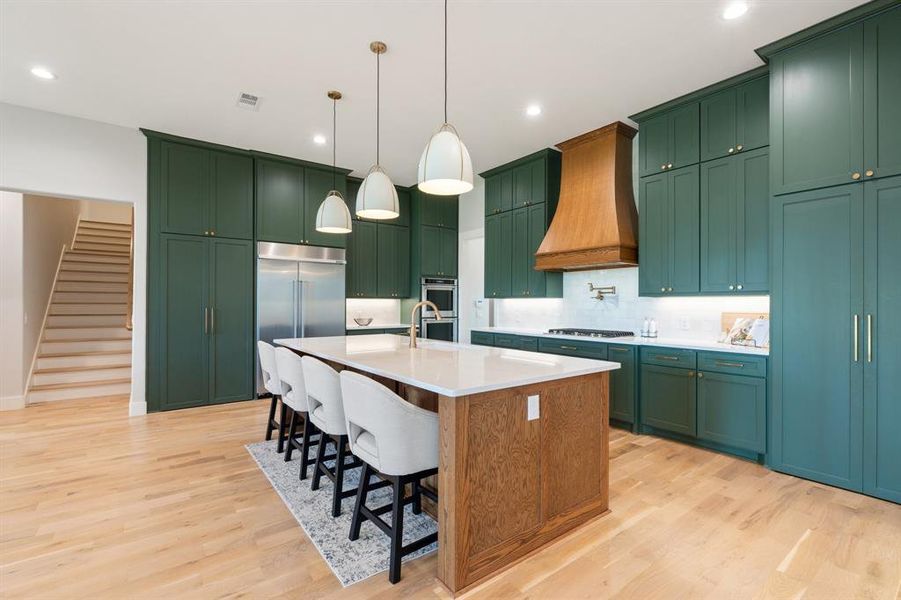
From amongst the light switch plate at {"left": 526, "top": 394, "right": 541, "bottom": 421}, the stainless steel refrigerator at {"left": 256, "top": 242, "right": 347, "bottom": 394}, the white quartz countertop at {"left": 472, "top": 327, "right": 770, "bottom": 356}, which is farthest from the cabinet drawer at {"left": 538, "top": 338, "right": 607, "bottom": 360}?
the stainless steel refrigerator at {"left": 256, "top": 242, "right": 347, "bottom": 394}

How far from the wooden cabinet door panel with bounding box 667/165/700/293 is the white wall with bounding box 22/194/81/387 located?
23.7 ft

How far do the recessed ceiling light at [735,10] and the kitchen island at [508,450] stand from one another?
7.83 ft

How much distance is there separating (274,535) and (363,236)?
480 cm

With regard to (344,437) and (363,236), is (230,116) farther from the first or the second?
(344,437)

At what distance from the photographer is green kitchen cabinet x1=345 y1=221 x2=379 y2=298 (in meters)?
6.46

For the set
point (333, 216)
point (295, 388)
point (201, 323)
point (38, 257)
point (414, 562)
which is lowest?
point (414, 562)

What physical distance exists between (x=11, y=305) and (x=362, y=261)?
412 cm

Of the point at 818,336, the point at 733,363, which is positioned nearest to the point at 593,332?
the point at 733,363

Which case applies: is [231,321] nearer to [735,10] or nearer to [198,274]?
[198,274]

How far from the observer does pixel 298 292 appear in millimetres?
5699

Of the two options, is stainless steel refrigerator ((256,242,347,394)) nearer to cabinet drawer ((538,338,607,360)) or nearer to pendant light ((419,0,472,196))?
cabinet drawer ((538,338,607,360))

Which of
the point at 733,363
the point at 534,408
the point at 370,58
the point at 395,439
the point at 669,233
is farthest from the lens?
the point at 669,233

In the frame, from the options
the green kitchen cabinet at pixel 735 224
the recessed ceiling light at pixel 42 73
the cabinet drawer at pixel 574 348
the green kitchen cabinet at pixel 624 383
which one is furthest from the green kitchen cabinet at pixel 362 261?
the green kitchen cabinet at pixel 735 224

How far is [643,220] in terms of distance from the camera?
14.1ft
